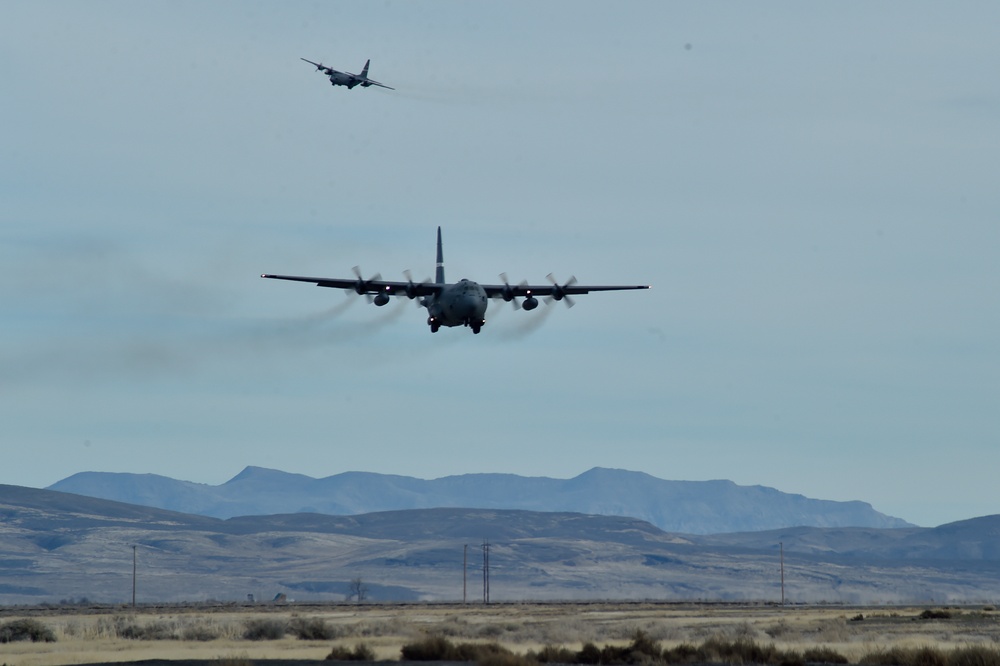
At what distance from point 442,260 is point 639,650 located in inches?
1994

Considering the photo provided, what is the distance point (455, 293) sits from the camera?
80062 millimetres

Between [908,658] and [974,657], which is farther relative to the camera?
[908,658]

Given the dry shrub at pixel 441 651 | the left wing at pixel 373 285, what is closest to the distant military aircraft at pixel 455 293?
the left wing at pixel 373 285

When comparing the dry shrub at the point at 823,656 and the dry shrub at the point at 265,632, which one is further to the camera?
the dry shrub at the point at 265,632

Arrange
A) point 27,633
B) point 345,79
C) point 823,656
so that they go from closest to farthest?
point 823,656 < point 27,633 < point 345,79

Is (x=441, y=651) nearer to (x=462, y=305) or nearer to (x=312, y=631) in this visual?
(x=312, y=631)

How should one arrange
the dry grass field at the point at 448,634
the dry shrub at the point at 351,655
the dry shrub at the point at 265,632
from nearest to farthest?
the dry shrub at the point at 351,655
the dry grass field at the point at 448,634
the dry shrub at the point at 265,632

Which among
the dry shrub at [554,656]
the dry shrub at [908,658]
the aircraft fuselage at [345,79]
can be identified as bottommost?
the dry shrub at [554,656]

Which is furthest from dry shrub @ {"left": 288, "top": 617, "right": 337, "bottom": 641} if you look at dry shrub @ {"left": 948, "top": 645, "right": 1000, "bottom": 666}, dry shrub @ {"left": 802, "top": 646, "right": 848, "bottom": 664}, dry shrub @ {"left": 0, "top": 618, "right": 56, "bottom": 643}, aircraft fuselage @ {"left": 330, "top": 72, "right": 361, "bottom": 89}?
aircraft fuselage @ {"left": 330, "top": 72, "right": 361, "bottom": 89}

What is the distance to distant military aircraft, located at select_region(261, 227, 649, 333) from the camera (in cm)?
8000

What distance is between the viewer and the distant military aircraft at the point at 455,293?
8000 cm

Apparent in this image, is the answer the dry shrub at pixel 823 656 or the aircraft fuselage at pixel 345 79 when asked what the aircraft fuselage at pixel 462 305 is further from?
the aircraft fuselage at pixel 345 79

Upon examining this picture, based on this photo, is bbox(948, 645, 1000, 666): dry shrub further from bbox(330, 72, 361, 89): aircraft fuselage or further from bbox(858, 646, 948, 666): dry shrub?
bbox(330, 72, 361, 89): aircraft fuselage

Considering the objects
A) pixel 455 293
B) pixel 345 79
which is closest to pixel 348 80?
pixel 345 79
